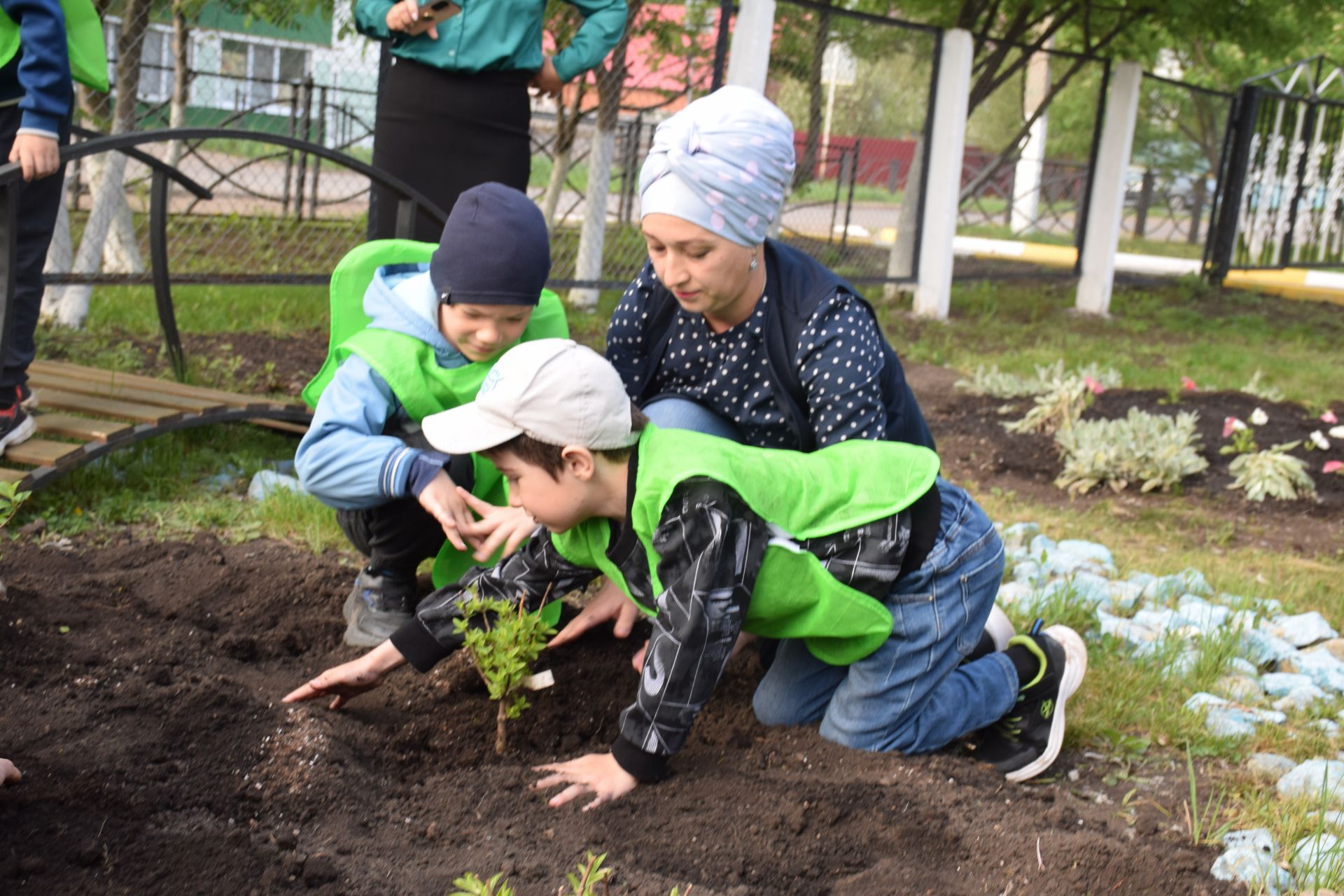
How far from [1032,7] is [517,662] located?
8.99 meters

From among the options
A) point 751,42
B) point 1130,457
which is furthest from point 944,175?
point 1130,457

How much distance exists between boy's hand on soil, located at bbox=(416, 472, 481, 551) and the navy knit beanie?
1.34 ft

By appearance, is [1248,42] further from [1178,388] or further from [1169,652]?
[1169,652]

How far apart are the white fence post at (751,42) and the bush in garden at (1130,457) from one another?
3355mm

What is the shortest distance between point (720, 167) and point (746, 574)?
819 millimetres

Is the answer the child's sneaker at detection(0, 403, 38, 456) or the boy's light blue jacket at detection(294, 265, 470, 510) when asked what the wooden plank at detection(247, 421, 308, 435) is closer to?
the child's sneaker at detection(0, 403, 38, 456)

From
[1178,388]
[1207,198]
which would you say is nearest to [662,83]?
[1178,388]

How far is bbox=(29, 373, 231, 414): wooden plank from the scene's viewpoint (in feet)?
12.5

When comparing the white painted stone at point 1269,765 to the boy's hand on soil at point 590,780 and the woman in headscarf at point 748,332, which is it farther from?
the boy's hand on soil at point 590,780

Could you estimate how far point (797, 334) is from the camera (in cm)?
258

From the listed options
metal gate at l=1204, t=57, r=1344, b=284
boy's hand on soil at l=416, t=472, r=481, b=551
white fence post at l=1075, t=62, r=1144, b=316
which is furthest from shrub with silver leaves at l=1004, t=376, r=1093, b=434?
metal gate at l=1204, t=57, r=1344, b=284

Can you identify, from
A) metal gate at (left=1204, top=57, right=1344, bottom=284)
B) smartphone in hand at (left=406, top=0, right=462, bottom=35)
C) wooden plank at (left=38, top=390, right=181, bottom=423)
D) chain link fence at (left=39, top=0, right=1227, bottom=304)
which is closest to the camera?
wooden plank at (left=38, top=390, right=181, bottom=423)

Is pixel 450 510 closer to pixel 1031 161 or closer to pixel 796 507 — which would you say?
pixel 796 507

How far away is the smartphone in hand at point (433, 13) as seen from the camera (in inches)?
146
